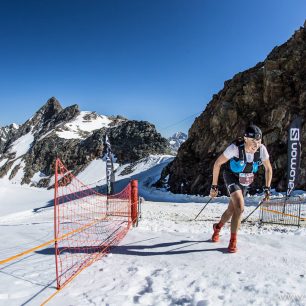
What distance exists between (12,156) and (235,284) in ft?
464

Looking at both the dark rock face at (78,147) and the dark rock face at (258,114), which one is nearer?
the dark rock face at (258,114)

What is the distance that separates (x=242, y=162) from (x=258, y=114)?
26959 mm

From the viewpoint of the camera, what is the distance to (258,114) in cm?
3097

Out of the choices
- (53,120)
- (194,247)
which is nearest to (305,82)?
(194,247)

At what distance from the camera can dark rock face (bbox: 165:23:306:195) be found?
89.8 feet

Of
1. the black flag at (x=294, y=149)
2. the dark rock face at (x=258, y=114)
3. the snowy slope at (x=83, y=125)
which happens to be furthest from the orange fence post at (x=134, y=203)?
the snowy slope at (x=83, y=125)

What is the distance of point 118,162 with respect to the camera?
82438 millimetres

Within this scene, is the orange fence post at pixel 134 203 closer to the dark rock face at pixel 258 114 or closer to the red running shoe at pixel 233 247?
the red running shoe at pixel 233 247

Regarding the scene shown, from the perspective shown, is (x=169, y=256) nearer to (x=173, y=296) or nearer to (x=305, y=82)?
(x=173, y=296)

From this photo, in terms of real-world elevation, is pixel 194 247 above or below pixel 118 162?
below

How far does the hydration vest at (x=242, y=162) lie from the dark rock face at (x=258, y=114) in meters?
19.8

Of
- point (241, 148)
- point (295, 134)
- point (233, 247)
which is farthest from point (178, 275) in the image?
point (295, 134)

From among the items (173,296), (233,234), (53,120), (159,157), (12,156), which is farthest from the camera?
(53,120)

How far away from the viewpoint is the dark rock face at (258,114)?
27375 mm
